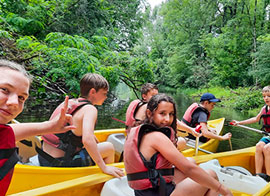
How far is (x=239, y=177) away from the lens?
7.53 feet

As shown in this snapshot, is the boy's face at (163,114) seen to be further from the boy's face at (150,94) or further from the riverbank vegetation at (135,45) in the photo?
the riverbank vegetation at (135,45)

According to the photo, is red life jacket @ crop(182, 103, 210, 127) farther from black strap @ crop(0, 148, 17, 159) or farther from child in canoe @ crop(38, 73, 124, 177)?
black strap @ crop(0, 148, 17, 159)

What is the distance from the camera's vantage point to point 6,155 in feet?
2.89

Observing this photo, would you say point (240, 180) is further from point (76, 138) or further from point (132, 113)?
point (76, 138)

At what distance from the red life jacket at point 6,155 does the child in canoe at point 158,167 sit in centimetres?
72

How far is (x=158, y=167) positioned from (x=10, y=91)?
0.97 meters

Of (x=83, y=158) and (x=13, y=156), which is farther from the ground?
(x=13, y=156)

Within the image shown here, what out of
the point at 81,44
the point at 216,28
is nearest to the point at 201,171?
the point at 81,44

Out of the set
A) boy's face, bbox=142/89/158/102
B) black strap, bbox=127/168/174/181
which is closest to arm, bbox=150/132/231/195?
black strap, bbox=127/168/174/181

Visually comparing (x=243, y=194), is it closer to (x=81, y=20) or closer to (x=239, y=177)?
(x=239, y=177)

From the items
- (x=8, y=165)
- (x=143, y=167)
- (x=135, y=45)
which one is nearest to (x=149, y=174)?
(x=143, y=167)

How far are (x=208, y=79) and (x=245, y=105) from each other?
9.76 metres

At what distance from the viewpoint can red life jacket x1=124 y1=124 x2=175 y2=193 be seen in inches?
53.9

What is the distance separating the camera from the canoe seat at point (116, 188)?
65.4 inches
